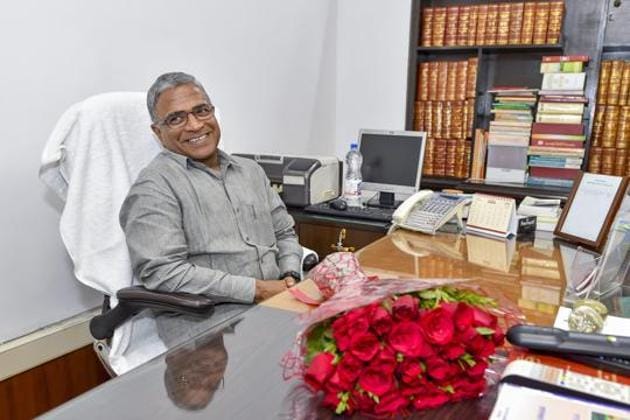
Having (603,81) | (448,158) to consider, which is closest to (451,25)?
(448,158)

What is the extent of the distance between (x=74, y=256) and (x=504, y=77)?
279cm

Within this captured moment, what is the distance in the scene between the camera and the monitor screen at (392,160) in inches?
91.1

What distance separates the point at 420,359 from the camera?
0.68 meters

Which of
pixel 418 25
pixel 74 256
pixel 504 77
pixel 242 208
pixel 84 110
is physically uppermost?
pixel 418 25

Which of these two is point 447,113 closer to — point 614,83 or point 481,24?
point 481,24

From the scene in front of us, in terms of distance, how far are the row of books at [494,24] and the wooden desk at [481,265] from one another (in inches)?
66.4

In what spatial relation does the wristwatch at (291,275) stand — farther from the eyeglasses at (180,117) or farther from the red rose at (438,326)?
the red rose at (438,326)

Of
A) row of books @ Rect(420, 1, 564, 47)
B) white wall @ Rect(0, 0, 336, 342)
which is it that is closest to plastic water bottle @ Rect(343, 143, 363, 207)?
white wall @ Rect(0, 0, 336, 342)

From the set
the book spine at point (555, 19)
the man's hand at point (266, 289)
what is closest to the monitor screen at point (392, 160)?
the man's hand at point (266, 289)

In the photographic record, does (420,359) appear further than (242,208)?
No

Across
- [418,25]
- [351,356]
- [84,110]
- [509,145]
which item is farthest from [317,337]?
[418,25]

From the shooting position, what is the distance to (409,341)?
2.20 feet

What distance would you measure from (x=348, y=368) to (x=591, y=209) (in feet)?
4.36

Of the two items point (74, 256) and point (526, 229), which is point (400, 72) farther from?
point (74, 256)
